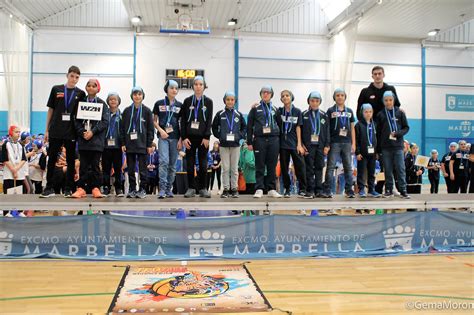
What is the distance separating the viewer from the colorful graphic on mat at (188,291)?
280 cm

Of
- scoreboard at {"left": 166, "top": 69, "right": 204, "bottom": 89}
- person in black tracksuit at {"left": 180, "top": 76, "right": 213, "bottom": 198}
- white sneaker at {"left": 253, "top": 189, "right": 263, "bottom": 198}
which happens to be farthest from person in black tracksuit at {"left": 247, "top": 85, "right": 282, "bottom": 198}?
scoreboard at {"left": 166, "top": 69, "right": 204, "bottom": 89}

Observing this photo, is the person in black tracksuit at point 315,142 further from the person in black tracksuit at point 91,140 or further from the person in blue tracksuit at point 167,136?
the person in black tracksuit at point 91,140

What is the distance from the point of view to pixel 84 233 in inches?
173

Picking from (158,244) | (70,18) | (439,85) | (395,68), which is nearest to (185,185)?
(158,244)

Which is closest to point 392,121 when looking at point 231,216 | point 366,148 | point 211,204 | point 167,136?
point 366,148

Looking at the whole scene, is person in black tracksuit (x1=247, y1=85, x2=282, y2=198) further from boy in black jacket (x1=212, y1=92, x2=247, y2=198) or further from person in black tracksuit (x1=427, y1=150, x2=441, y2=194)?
person in black tracksuit (x1=427, y1=150, x2=441, y2=194)

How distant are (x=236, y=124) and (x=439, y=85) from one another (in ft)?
41.5

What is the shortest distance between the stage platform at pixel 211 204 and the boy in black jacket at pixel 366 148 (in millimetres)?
391

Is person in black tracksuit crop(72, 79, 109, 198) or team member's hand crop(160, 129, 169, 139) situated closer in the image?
person in black tracksuit crop(72, 79, 109, 198)

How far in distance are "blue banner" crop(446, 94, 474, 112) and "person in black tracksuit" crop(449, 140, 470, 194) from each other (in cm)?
714

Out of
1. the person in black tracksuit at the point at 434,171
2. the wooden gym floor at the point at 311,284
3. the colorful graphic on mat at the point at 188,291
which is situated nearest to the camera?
the colorful graphic on mat at the point at 188,291

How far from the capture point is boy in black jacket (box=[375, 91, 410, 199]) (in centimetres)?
518

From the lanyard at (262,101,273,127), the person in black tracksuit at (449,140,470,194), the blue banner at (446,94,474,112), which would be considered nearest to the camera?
the lanyard at (262,101,273,127)

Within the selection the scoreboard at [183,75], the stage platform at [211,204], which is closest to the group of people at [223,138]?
the stage platform at [211,204]
